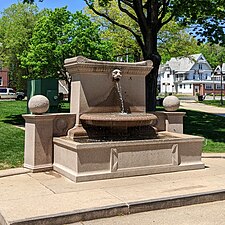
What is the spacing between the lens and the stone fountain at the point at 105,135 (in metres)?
7.46

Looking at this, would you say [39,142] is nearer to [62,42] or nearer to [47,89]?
[47,89]

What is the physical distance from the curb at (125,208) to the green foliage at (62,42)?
99.2 ft

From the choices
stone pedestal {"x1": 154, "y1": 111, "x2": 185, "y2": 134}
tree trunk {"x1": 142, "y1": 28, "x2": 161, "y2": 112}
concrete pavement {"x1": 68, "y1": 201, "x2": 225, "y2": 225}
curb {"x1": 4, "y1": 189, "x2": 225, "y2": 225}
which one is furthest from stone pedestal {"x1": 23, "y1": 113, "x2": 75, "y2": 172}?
tree trunk {"x1": 142, "y1": 28, "x2": 161, "y2": 112}

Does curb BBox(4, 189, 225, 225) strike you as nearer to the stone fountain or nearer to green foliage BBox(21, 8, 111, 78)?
the stone fountain

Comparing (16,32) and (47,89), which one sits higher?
(16,32)

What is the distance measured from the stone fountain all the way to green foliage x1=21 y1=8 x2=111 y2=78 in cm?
2719

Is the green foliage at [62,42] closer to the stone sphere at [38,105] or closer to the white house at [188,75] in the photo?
the stone sphere at [38,105]

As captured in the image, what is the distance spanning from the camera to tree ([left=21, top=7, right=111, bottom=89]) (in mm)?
36250

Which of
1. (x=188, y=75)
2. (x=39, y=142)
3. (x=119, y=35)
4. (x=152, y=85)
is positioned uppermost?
(x=119, y=35)

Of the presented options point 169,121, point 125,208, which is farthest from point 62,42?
point 125,208

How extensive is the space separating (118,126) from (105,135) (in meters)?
0.67

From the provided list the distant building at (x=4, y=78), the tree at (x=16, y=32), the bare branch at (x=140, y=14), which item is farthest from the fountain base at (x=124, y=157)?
the distant building at (x=4, y=78)

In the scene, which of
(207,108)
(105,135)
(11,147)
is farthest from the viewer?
(207,108)

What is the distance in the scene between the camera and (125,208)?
5594 mm
